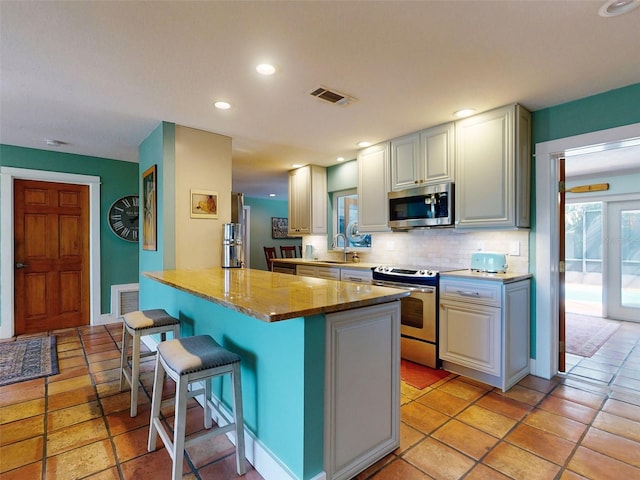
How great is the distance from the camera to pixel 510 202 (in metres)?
2.71

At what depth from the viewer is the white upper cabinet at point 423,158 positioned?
3.15m

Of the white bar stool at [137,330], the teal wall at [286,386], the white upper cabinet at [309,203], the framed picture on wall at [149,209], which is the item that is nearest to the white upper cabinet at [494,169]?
the teal wall at [286,386]

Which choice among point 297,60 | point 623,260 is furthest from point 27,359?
point 623,260

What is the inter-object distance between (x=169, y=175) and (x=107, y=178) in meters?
2.22

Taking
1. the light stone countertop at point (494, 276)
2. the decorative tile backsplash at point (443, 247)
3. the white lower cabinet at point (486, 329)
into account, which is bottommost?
the white lower cabinet at point (486, 329)

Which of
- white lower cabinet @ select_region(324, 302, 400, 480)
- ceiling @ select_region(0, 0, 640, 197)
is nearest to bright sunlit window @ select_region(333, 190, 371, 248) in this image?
ceiling @ select_region(0, 0, 640, 197)

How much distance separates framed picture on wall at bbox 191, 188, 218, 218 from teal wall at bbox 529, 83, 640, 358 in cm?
307

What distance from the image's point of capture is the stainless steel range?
2.96m

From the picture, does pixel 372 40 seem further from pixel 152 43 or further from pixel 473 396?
pixel 473 396

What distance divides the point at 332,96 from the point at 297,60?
23.3 inches

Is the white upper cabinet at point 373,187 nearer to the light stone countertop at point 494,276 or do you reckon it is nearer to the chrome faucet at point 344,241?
the chrome faucet at point 344,241

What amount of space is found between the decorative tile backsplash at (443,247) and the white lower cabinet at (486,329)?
1.21ft

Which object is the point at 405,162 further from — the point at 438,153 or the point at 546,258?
the point at 546,258

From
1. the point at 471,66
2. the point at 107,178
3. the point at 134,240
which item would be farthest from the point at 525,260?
the point at 107,178
